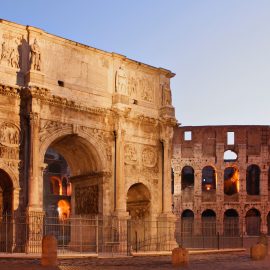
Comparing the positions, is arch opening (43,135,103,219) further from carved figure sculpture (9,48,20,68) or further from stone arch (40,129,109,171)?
carved figure sculpture (9,48,20,68)

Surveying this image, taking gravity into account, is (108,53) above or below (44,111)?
above

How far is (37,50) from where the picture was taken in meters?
20.2

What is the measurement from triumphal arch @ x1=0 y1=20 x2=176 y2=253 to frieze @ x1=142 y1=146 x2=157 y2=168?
44 mm

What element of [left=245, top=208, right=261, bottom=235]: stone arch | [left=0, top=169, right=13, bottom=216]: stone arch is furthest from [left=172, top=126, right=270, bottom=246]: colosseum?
[left=0, top=169, right=13, bottom=216]: stone arch

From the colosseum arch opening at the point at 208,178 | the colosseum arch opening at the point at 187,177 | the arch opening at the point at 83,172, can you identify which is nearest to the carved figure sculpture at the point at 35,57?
the arch opening at the point at 83,172

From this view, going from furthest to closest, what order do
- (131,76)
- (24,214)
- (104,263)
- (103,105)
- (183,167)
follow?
(183,167) < (131,76) < (103,105) < (24,214) < (104,263)

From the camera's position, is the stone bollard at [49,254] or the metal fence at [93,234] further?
the metal fence at [93,234]

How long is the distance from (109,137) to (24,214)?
518cm

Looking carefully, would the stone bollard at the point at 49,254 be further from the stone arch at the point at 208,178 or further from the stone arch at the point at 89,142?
the stone arch at the point at 208,178

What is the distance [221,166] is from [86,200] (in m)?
20.8

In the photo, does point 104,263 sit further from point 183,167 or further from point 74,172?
point 183,167

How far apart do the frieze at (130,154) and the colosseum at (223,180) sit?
1793cm

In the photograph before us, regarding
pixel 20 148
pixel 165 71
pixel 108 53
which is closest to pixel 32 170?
pixel 20 148

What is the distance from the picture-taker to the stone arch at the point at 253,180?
42.8 m
